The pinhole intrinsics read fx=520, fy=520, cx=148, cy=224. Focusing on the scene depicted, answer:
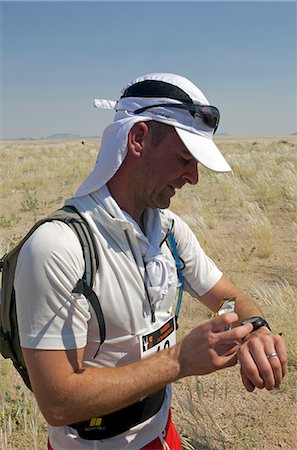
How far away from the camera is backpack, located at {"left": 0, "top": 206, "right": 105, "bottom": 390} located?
1.39 meters

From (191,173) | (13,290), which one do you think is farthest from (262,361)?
(13,290)

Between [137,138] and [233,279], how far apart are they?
4.52m

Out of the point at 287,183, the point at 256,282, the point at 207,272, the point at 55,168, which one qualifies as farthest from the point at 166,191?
the point at 55,168

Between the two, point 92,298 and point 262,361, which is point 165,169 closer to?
point 92,298

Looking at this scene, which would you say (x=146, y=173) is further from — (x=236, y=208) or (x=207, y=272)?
(x=236, y=208)

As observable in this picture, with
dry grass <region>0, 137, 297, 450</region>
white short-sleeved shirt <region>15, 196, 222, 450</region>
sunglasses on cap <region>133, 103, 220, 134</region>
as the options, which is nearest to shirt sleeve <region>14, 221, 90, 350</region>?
white short-sleeved shirt <region>15, 196, 222, 450</region>

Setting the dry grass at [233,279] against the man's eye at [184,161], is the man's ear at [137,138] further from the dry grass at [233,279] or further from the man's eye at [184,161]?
the dry grass at [233,279]

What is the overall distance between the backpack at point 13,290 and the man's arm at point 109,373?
125 millimetres

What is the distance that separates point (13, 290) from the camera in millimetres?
1451

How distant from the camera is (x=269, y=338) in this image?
1.54 metres

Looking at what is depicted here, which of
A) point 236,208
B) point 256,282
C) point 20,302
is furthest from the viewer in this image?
point 236,208

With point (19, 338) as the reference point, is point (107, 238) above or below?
above

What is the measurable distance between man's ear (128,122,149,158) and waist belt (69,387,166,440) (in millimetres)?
787

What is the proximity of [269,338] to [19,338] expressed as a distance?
73cm
